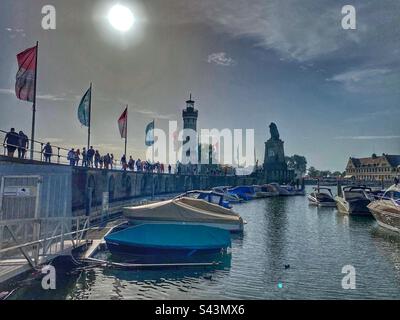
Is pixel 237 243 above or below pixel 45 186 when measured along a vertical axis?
below

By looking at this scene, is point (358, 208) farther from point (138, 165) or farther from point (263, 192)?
point (263, 192)

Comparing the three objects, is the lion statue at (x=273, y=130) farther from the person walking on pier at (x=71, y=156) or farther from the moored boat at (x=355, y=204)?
the person walking on pier at (x=71, y=156)

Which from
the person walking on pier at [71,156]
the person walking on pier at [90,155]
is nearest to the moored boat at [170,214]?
the person walking on pier at [71,156]

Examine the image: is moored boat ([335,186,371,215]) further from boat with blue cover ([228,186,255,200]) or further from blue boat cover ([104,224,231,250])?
blue boat cover ([104,224,231,250])

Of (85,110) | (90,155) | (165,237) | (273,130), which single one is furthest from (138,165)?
(273,130)

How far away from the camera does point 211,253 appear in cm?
1920

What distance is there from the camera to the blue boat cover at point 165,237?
18141 millimetres

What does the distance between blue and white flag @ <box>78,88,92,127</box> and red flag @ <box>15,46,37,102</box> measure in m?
7.61

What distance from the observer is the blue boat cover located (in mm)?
18141

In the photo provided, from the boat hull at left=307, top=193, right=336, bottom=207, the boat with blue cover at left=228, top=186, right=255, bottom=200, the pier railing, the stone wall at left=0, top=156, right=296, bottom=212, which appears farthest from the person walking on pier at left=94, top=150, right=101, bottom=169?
the boat with blue cover at left=228, top=186, right=255, bottom=200

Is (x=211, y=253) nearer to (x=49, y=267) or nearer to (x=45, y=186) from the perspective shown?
(x=49, y=267)

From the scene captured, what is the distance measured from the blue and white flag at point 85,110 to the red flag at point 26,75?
7614mm
